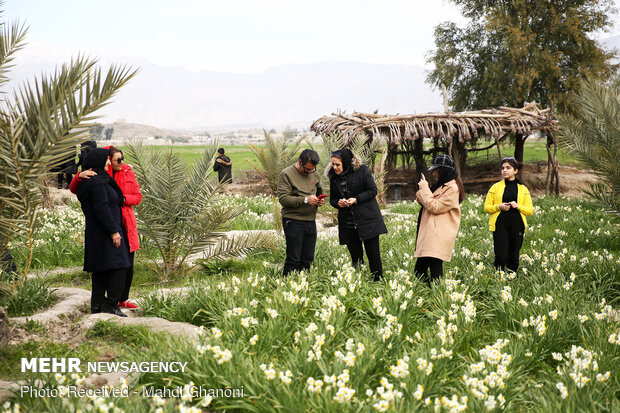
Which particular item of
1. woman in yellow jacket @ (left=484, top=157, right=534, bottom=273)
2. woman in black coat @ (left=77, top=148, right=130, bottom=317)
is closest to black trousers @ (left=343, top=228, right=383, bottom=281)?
woman in yellow jacket @ (left=484, top=157, right=534, bottom=273)

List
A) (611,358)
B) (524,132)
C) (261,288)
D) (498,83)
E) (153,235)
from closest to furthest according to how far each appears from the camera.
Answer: (611,358)
(261,288)
(153,235)
(524,132)
(498,83)

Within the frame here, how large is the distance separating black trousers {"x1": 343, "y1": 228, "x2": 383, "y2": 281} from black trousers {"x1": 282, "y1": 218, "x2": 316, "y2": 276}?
46 centimetres

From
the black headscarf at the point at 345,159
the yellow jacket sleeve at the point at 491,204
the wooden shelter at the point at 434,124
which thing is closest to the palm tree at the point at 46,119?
the black headscarf at the point at 345,159

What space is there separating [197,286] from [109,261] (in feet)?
3.34

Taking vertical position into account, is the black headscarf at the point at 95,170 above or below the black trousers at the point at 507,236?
above

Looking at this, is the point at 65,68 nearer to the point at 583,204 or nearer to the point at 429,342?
the point at 429,342

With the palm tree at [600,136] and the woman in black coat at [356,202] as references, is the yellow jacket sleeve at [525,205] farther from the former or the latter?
the woman in black coat at [356,202]

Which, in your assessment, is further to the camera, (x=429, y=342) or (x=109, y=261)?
(x=109, y=261)

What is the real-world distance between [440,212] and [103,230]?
11.8 ft

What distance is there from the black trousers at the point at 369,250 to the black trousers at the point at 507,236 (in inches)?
62.1

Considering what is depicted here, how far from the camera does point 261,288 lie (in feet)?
17.9

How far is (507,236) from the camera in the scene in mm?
6410

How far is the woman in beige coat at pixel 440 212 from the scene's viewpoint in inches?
220

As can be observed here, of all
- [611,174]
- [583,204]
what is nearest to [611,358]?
[611,174]
